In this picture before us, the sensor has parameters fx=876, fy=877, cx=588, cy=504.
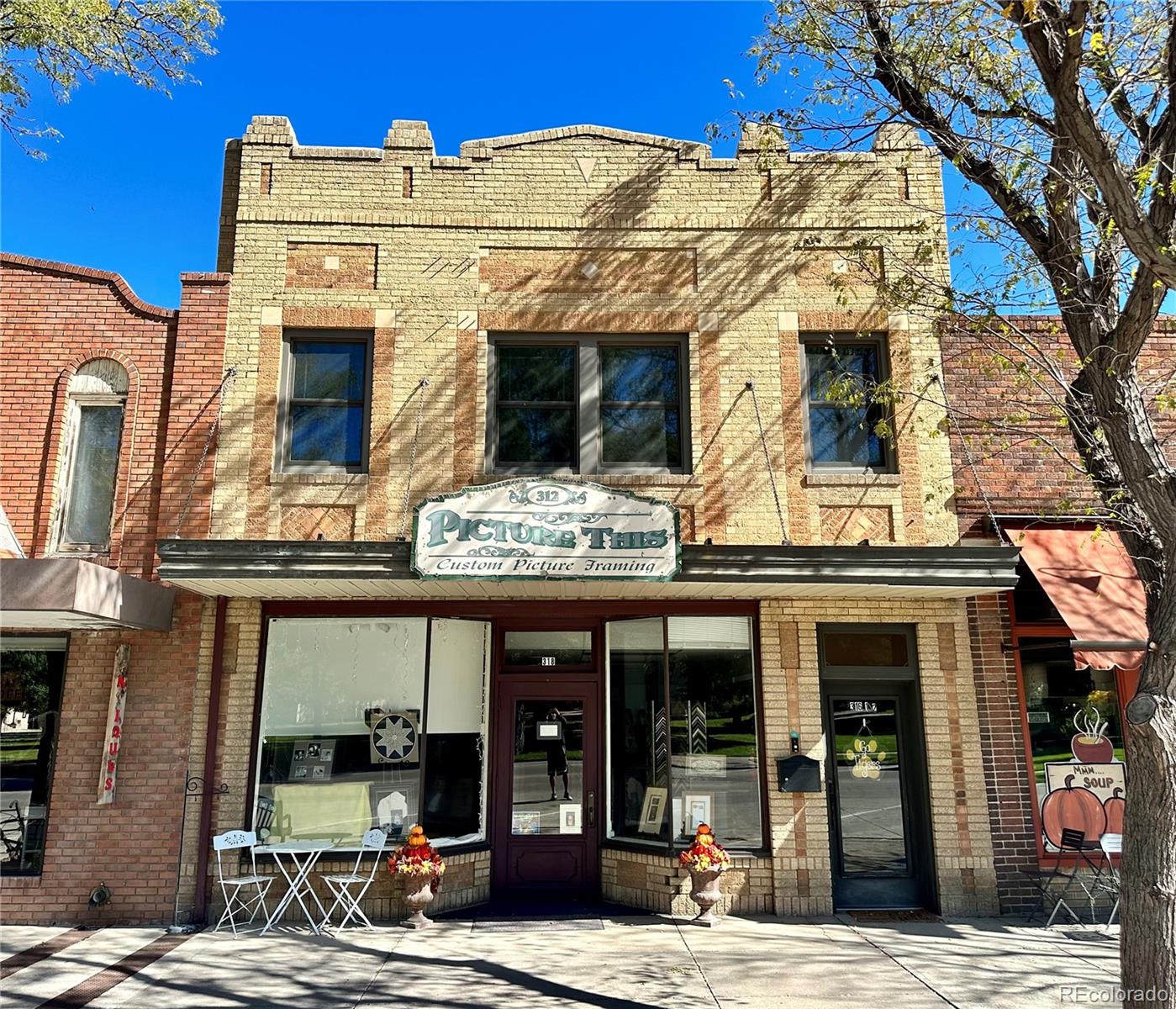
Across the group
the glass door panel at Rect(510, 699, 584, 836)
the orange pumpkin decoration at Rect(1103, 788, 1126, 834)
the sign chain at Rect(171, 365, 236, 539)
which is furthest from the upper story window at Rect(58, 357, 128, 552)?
the orange pumpkin decoration at Rect(1103, 788, 1126, 834)

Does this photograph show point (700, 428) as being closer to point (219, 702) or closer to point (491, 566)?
point (491, 566)

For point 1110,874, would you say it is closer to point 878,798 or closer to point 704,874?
point 878,798

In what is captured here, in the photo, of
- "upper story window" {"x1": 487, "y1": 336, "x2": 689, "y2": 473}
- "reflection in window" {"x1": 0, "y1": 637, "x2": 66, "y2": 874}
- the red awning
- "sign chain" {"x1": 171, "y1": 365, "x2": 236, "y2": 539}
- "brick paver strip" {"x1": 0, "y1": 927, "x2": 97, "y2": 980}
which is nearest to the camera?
"brick paver strip" {"x1": 0, "y1": 927, "x2": 97, "y2": 980}

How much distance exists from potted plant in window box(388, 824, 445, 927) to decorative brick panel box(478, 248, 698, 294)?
6207 mm

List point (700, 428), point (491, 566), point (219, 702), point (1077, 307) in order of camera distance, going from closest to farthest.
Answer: point (1077, 307), point (491, 566), point (219, 702), point (700, 428)

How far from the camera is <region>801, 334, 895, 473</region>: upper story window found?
10219 mm

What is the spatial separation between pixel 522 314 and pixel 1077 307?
588cm

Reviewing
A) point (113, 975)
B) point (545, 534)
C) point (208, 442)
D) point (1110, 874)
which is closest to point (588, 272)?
point (545, 534)

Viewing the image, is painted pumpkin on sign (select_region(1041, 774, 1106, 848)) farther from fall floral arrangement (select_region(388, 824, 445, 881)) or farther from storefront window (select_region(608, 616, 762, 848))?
fall floral arrangement (select_region(388, 824, 445, 881))

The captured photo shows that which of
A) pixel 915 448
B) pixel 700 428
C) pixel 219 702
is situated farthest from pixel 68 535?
pixel 915 448

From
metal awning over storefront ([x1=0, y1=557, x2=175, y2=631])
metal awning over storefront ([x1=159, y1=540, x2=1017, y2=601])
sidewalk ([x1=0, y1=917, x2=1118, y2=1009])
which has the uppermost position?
metal awning over storefront ([x1=159, y1=540, x2=1017, y2=601])

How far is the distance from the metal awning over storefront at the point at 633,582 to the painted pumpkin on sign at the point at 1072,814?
248 centimetres

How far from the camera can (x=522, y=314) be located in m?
10.3

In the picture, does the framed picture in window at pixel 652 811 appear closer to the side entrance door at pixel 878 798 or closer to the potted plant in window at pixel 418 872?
the side entrance door at pixel 878 798
